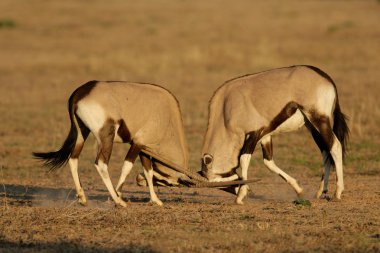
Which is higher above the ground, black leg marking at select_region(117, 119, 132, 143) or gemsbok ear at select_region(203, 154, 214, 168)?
black leg marking at select_region(117, 119, 132, 143)

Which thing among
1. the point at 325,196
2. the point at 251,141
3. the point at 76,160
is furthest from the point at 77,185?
the point at 325,196

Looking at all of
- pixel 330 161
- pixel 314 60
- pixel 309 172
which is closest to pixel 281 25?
pixel 314 60

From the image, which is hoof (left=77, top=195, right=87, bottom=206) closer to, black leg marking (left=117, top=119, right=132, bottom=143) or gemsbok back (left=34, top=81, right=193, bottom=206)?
gemsbok back (left=34, top=81, right=193, bottom=206)

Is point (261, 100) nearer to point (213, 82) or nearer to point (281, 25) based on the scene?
point (213, 82)

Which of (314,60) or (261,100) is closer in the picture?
(261,100)

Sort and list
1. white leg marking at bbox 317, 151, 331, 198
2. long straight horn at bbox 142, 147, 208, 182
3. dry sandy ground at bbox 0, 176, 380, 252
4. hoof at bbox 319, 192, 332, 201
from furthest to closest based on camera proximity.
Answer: white leg marking at bbox 317, 151, 331, 198 < hoof at bbox 319, 192, 332, 201 < long straight horn at bbox 142, 147, 208, 182 < dry sandy ground at bbox 0, 176, 380, 252

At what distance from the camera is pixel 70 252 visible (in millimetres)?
6719

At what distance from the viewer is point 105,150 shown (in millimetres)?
9180

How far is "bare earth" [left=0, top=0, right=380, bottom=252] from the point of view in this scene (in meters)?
7.37

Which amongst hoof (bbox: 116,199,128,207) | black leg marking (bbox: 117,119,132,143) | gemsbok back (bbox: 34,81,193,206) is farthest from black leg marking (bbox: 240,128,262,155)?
hoof (bbox: 116,199,128,207)

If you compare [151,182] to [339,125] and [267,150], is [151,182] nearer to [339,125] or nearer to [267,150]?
[267,150]

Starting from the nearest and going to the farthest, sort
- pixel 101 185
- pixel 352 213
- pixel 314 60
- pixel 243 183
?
pixel 352 213
pixel 243 183
pixel 101 185
pixel 314 60

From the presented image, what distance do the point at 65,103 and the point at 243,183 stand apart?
11024 mm

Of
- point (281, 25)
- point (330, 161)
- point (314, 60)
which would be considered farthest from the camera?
point (281, 25)
